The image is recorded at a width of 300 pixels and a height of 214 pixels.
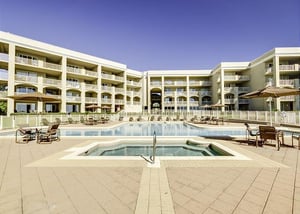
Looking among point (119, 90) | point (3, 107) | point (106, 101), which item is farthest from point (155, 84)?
point (3, 107)

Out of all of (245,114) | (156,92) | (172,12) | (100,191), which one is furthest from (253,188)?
(156,92)

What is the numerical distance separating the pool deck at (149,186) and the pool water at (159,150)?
2.23 m

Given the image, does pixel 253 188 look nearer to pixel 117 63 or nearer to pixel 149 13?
pixel 149 13

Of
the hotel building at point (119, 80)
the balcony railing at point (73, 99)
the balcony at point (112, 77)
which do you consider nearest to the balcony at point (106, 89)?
the hotel building at point (119, 80)

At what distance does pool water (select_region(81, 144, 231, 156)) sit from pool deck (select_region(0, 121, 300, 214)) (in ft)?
7.31

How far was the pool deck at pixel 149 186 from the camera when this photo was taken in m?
2.46

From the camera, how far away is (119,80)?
3147 cm

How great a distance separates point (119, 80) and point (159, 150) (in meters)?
26.0

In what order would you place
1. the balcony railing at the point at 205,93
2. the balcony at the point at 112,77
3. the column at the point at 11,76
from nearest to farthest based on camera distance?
1. the column at the point at 11,76
2. the balcony at the point at 112,77
3. the balcony railing at the point at 205,93

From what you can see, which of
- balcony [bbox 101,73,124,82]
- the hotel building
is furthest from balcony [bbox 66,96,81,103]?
balcony [bbox 101,73,124,82]

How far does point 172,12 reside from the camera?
13.4 meters

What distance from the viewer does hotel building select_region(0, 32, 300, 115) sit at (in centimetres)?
2081

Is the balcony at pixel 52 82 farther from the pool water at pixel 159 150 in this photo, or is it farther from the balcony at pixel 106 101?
the pool water at pixel 159 150

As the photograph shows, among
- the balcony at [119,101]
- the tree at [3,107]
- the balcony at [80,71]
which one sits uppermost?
the balcony at [80,71]
